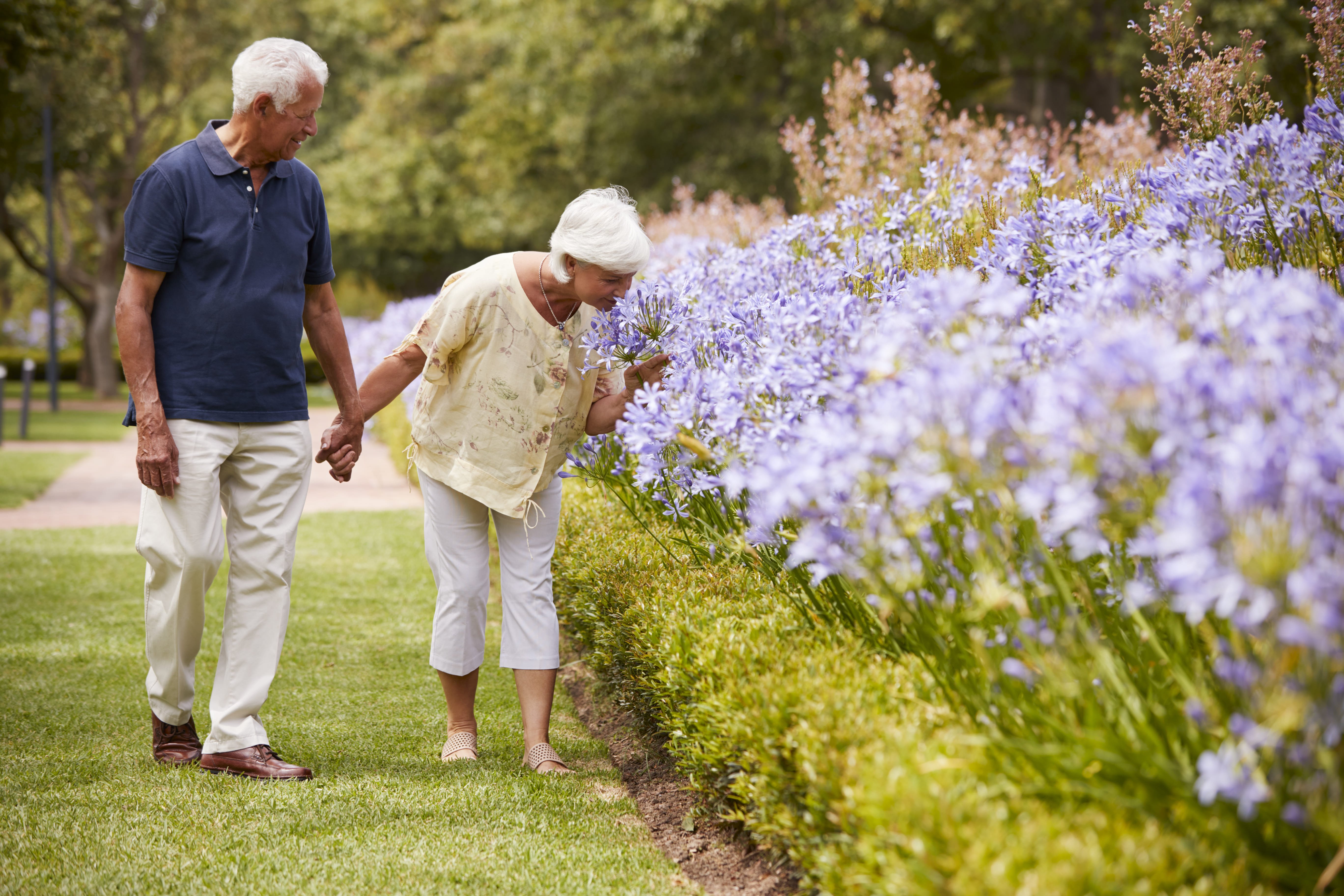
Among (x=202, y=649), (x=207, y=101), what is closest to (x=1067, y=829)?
(x=202, y=649)

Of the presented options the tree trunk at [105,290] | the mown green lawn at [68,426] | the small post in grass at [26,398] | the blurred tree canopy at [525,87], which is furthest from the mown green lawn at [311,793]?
the tree trunk at [105,290]

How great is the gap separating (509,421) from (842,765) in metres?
1.84

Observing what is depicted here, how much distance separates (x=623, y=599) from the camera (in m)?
4.15

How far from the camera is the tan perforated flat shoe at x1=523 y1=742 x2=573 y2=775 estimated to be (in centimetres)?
391

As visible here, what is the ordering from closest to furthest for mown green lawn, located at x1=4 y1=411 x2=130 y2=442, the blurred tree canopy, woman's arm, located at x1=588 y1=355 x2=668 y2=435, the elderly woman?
the elderly woman < woman's arm, located at x1=588 y1=355 x2=668 y2=435 < mown green lawn, located at x1=4 y1=411 x2=130 y2=442 < the blurred tree canopy

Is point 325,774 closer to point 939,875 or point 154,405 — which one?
point 154,405

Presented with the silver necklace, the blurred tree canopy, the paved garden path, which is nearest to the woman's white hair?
the silver necklace

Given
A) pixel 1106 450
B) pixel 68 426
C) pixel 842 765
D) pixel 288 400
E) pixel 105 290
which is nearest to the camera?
pixel 1106 450

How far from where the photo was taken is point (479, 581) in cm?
404

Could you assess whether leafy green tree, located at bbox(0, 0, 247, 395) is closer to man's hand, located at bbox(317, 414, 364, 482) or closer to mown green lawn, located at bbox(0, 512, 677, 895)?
mown green lawn, located at bbox(0, 512, 677, 895)

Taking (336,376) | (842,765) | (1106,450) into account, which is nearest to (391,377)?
(336,376)

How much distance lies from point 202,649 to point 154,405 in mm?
2391

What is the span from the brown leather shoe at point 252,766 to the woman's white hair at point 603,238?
1.88 meters

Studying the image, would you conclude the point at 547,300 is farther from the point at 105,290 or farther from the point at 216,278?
the point at 105,290
